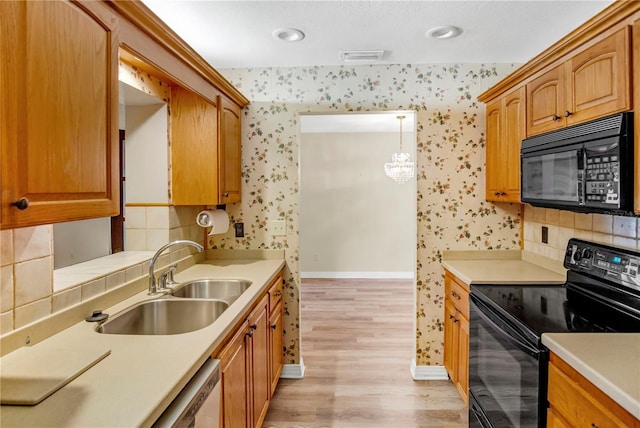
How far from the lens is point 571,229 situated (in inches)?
92.1

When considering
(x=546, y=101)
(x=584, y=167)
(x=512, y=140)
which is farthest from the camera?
(x=512, y=140)

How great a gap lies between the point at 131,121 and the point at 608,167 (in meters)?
2.57

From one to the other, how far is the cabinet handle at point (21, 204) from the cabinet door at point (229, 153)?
5.07 feet

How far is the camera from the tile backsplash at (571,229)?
192 cm

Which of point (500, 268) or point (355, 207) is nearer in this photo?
point (500, 268)

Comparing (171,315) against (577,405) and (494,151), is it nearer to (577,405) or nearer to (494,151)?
(577,405)

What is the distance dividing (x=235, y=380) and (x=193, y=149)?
4.80 feet

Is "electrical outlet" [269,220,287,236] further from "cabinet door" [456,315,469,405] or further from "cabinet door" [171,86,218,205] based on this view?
"cabinet door" [456,315,469,405]

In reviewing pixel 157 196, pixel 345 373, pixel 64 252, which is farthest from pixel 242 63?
pixel 345 373

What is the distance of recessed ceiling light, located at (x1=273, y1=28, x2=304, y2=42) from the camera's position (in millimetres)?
2291

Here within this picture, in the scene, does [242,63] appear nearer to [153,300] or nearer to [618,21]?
[153,300]

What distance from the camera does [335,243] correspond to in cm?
631

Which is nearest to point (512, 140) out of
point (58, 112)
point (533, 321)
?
point (533, 321)

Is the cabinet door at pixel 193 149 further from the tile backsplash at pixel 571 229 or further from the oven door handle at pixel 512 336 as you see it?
the tile backsplash at pixel 571 229
